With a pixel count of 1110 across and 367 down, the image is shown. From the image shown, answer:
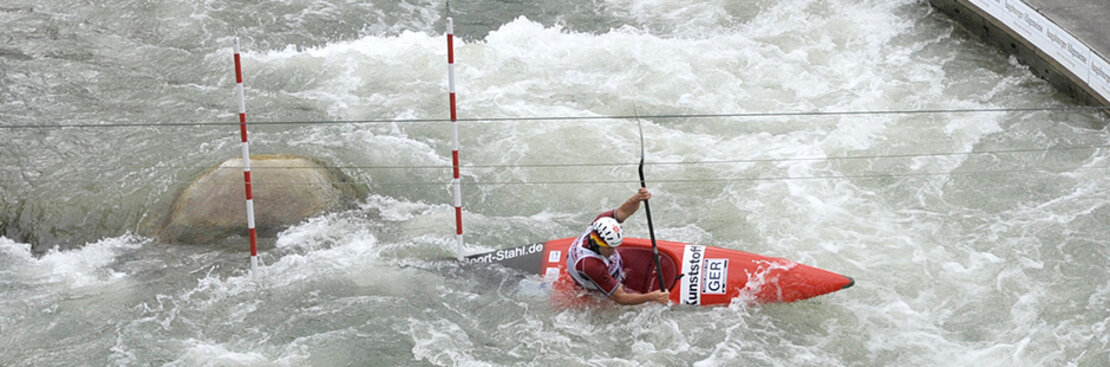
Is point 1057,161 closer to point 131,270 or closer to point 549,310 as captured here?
point 549,310

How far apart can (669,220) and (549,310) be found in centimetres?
165

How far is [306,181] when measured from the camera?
26.8 feet

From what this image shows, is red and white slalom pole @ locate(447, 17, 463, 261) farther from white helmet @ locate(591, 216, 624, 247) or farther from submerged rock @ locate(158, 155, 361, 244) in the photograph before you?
submerged rock @ locate(158, 155, 361, 244)

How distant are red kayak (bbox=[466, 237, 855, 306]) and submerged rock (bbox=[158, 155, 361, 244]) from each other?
2.06 meters

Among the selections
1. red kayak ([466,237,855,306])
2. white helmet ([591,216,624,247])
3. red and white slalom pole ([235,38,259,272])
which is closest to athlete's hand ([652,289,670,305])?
red kayak ([466,237,855,306])

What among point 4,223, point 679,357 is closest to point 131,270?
point 4,223

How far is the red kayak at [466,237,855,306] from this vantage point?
22.2ft

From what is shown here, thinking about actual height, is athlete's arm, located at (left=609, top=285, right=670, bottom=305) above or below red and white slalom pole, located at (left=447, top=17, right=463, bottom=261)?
below

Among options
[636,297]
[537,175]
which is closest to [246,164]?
[636,297]

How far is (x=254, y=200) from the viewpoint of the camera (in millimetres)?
7938

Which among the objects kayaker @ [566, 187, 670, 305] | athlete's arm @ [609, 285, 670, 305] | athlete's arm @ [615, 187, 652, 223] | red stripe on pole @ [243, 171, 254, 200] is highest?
red stripe on pole @ [243, 171, 254, 200]

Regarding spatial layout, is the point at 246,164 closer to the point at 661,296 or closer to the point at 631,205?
the point at 631,205

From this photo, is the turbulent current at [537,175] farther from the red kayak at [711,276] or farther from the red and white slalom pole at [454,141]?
the red and white slalom pole at [454,141]

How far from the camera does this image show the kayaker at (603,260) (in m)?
6.48
